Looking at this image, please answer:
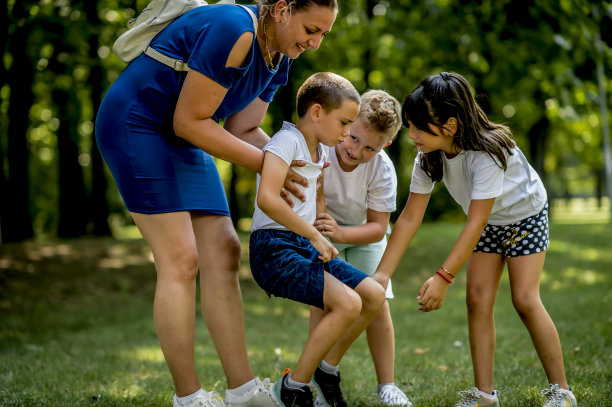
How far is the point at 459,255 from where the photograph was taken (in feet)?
9.50

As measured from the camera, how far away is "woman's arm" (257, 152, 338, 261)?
261 centimetres

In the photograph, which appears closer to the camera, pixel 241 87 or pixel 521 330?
pixel 241 87

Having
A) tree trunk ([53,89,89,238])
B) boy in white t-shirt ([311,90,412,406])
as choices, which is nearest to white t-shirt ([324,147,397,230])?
boy in white t-shirt ([311,90,412,406])

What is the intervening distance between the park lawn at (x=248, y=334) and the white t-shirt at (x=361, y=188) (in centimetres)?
105

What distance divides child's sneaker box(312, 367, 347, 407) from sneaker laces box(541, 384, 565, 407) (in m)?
1.02

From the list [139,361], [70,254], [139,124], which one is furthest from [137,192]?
[70,254]

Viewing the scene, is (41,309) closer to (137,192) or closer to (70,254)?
(70,254)

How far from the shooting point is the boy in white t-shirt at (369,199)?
3.16 meters

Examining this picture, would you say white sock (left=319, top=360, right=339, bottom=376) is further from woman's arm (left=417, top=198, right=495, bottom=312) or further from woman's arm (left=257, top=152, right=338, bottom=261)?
woman's arm (left=257, top=152, right=338, bottom=261)

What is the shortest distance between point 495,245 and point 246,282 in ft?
20.8

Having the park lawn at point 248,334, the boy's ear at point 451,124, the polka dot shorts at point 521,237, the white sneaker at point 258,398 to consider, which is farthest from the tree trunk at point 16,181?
the polka dot shorts at point 521,237

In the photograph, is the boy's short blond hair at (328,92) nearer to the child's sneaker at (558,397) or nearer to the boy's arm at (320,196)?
the boy's arm at (320,196)

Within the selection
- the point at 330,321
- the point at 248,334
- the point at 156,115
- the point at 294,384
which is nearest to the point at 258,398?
the point at 294,384

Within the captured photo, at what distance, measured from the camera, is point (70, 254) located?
9570 millimetres
